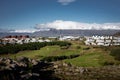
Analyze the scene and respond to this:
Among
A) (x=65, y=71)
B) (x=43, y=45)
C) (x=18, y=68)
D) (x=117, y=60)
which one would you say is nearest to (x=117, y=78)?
(x=65, y=71)

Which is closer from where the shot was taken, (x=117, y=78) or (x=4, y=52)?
(x=117, y=78)

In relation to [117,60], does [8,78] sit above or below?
above

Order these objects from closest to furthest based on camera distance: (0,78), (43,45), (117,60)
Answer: (0,78) → (117,60) → (43,45)

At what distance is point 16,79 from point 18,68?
881cm

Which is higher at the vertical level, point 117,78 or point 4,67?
point 4,67

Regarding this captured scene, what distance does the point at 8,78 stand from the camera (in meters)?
38.0

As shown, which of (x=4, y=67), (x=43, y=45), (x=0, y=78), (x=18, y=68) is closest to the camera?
(x=0, y=78)

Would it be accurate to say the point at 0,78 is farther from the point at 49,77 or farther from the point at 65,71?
the point at 65,71

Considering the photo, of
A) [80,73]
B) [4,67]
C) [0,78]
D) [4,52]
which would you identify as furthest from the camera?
[4,52]

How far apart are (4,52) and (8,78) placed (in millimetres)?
84754

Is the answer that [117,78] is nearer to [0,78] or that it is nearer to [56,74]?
[56,74]

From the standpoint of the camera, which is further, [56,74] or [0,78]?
[56,74]

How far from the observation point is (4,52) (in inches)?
4732

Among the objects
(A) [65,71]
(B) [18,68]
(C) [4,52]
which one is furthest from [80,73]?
(C) [4,52]
